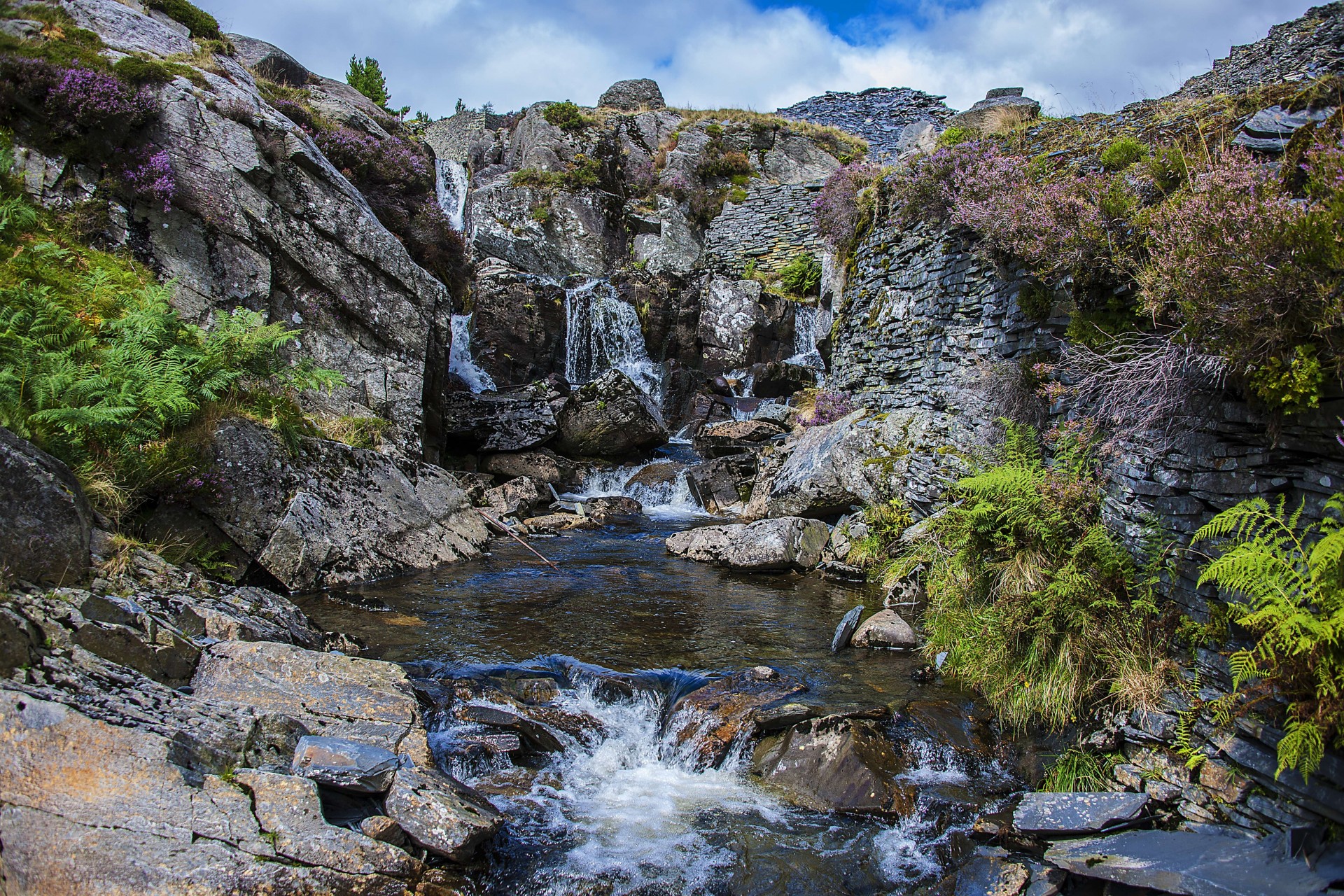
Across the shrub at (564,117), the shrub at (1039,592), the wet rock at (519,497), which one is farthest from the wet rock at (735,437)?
the shrub at (564,117)

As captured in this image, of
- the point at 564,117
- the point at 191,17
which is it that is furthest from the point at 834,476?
the point at 564,117

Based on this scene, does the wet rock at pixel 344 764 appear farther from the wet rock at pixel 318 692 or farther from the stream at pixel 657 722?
the stream at pixel 657 722

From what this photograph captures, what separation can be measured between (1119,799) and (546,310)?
1923 centimetres

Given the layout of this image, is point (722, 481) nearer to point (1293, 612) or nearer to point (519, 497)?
point (519, 497)

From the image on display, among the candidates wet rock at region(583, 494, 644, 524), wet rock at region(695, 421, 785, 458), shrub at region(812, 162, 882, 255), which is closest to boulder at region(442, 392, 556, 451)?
wet rock at region(583, 494, 644, 524)

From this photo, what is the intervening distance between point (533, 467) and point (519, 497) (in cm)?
213

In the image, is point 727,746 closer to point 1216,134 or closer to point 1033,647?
point 1033,647

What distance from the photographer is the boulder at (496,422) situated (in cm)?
1609

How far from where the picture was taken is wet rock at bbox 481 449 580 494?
15.6 meters

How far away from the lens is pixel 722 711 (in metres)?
5.93

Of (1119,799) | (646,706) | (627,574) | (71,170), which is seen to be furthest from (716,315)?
(1119,799)

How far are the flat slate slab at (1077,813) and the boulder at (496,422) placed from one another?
13.5 meters

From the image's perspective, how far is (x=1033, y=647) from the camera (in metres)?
5.58

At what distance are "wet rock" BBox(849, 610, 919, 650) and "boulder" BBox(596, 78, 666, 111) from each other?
3214 cm
